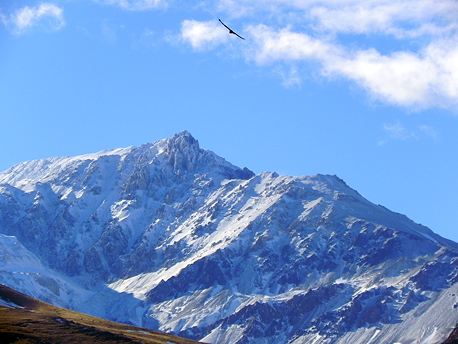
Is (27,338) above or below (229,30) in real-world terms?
below

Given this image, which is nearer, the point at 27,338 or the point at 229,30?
the point at 229,30

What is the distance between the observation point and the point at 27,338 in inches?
7761

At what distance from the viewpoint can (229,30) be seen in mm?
134625

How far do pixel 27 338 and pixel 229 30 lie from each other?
89.2 m
